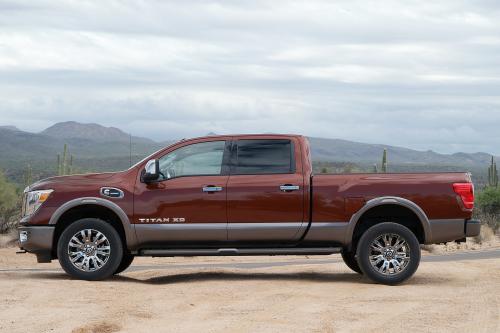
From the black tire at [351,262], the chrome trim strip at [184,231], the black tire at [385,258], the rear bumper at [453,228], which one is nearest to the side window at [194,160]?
the chrome trim strip at [184,231]

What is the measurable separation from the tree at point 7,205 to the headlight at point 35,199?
19.3m

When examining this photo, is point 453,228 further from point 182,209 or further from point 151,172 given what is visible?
point 151,172

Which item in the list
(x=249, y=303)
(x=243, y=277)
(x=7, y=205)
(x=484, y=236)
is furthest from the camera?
(x=7, y=205)

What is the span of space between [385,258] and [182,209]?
293cm

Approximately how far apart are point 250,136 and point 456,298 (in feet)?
12.4

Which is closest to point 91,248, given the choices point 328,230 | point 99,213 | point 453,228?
point 99,213

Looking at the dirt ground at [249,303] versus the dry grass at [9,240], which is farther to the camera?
the dry grass at [9,240]

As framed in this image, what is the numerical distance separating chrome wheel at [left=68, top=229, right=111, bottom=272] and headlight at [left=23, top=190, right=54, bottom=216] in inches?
28.7

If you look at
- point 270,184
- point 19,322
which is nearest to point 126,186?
point 270,184

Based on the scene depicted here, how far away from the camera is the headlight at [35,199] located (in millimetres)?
14422

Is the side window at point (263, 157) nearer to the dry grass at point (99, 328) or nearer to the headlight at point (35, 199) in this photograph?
the headlight at point (35, 199)

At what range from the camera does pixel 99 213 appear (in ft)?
48.0

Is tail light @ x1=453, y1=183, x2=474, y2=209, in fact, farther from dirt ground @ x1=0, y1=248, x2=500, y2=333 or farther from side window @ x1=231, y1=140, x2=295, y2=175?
side window @ x1=231, y1=140, x2=295, y2=175

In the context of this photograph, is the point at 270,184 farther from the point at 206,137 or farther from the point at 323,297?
the point at 323,297
